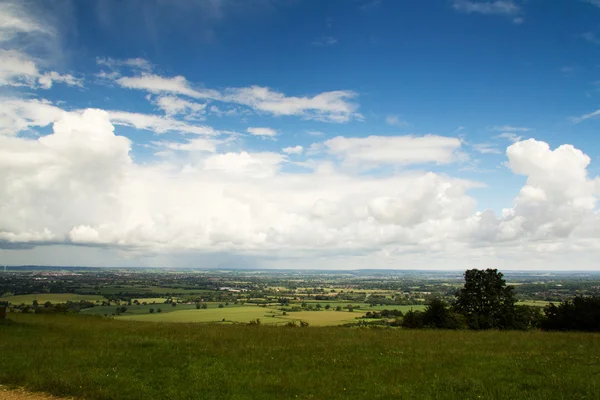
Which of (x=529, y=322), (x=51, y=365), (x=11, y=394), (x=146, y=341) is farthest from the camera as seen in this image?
(x=529, y=322)

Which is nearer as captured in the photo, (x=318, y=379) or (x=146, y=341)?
(x=318, y=379)

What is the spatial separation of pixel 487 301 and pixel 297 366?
34587mm

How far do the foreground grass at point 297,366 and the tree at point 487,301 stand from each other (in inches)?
655

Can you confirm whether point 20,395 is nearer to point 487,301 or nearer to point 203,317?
point 487,301

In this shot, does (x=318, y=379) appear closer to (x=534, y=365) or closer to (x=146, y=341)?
(x=534, y=365)

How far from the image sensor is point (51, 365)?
1809 cm

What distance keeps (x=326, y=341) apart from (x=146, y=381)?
43.3 feet

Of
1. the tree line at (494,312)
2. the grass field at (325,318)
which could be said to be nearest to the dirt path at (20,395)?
the tree line at (494,312)

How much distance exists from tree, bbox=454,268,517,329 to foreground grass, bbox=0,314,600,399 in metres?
16.6

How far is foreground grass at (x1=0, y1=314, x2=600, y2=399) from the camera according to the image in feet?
47.9

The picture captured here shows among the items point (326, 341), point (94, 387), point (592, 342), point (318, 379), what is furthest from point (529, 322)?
point (94, 387)

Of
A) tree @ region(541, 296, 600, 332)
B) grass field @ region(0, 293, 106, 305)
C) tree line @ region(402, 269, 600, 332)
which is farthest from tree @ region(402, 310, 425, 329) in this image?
grass field @ region(0, 293, 106, 305)

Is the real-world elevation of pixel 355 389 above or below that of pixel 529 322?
above

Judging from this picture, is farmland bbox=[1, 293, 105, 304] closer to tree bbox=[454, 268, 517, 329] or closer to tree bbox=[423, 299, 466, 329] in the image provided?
tree bbox=[423, 299, 466, 329]
